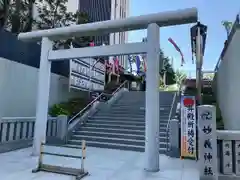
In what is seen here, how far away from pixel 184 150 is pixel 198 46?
→ 5881 millimetres

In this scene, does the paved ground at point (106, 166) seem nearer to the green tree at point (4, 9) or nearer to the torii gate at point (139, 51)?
the torii gate at point (139, 51)

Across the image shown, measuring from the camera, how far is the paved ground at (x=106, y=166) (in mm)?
5453

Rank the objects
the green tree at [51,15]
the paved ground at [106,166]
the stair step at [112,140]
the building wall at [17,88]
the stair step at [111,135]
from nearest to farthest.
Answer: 1. the paved ground at [106,166]
2. the building wall at [17,88]
3. the stair step at [112,140]
4. the stair step at [111,135]
5. the green tree at [51,15]

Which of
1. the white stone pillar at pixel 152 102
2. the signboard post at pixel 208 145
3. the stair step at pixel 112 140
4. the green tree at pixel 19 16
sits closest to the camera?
the signboard post at pixel 208 145

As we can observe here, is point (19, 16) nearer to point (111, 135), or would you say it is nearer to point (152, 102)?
point (111, 135)

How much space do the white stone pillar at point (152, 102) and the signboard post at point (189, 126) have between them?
1585 millimetres

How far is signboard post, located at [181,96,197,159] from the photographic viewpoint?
7.31 m

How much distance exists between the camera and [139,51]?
6445 mm

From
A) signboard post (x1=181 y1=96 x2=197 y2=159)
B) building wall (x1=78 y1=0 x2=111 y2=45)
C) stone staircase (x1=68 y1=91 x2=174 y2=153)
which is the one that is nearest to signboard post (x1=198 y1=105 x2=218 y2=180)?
signboard post (x1=181 y1=96 x2=197 y2=159)

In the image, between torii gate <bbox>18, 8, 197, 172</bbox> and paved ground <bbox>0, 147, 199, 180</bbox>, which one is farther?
torii gate <bbox>18, 8, 197, 172</bbox>

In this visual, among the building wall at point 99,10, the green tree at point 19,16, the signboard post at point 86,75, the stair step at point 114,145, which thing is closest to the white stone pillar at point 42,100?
the stair step at point 114,145

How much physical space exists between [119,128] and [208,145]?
19.7 ft

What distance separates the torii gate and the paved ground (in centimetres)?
47

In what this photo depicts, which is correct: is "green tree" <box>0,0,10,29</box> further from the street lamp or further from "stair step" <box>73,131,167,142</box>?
the street lamp
